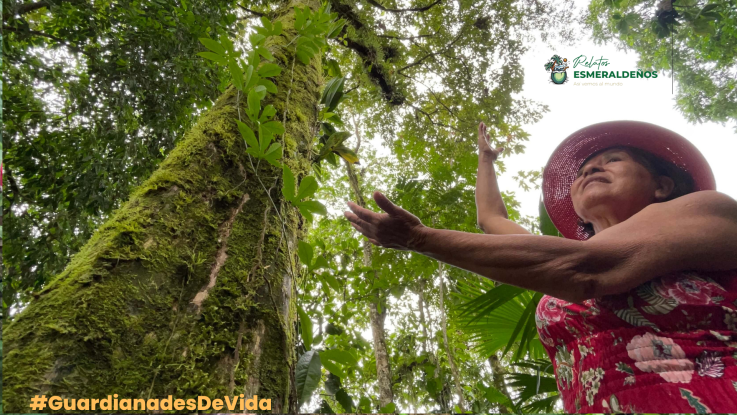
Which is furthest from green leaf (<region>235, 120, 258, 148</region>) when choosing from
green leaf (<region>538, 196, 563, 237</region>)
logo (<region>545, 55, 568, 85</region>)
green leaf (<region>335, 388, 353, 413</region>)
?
logo (<region>545, 55, 568, 85</region>)

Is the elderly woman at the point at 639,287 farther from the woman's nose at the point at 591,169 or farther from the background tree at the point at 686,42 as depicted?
the background tree at the point at 686,42

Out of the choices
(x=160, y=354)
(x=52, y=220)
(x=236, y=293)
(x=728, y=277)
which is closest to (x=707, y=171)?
(x=728, y=277)

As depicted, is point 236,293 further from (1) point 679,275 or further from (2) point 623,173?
(2) point 623,173

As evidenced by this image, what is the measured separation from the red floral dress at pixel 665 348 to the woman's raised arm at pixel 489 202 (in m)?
0.60

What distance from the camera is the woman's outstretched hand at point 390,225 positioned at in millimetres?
942

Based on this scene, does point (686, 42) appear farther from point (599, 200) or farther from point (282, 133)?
point (282, 133)

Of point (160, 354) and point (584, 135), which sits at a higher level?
point (584, 135)

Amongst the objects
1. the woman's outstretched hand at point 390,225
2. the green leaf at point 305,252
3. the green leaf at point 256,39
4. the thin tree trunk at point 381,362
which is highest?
the green leaf at point 256,39

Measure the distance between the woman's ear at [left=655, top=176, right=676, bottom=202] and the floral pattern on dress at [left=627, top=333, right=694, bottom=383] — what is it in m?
0.54

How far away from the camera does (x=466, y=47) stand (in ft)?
16.3

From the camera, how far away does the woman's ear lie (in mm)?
1123

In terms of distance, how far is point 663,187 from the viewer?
45.2 inches

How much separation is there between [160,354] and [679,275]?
1184mm

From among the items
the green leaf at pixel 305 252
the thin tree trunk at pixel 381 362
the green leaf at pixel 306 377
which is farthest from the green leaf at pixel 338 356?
the thin tree trunk at pixel 381 362
